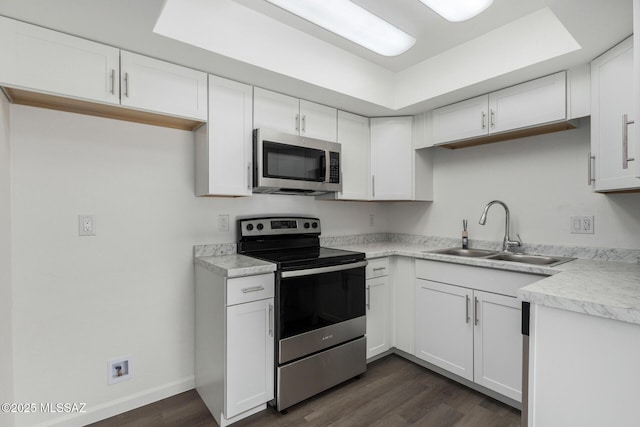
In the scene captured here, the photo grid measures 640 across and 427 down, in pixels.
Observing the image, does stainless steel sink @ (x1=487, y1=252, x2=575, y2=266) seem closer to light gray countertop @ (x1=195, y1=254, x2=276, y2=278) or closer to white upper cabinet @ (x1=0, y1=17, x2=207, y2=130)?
light gray countertop @ (x1=195, y1=254, x2=276, y2=278)

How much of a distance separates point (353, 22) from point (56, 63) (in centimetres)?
147

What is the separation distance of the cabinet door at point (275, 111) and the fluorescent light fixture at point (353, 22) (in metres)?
0.68

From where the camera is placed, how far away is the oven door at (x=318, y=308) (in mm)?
1898

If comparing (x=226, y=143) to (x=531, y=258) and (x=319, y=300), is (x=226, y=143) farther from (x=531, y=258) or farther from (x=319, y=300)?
(x=531, y=258)

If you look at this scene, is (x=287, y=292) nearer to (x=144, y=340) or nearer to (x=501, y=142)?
(x=144, y=340)

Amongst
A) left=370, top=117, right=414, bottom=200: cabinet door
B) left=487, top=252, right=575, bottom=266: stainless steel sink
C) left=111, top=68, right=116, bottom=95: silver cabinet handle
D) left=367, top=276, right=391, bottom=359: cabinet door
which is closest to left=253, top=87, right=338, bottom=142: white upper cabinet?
left=370, top=117, right=414, bottom=200: cabinet door

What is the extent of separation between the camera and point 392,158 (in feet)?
9.38

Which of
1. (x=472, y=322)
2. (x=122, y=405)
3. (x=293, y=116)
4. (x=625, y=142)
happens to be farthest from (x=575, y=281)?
(x=122, y=405)

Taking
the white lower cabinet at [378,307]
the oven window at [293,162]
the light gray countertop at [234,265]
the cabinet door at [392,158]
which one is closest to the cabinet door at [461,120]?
the cabinet door at [392,158]

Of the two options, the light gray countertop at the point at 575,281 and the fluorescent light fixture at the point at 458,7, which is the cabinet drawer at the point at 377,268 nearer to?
the light gray countertop at the point at 575,281

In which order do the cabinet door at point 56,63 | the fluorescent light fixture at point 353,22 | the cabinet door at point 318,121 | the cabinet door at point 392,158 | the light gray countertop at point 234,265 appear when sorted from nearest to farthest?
the cabinet door at point 56,63
the fluorescent light fixture at point 353,22
the light gray countertop at point 234,265
the cabinet door at point 318,121
the cabinet door at point 392,158

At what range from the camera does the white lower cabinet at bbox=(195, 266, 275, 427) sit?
1744 mm

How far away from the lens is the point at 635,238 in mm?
1903

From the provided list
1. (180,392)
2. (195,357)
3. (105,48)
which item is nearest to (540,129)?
(105,48)
